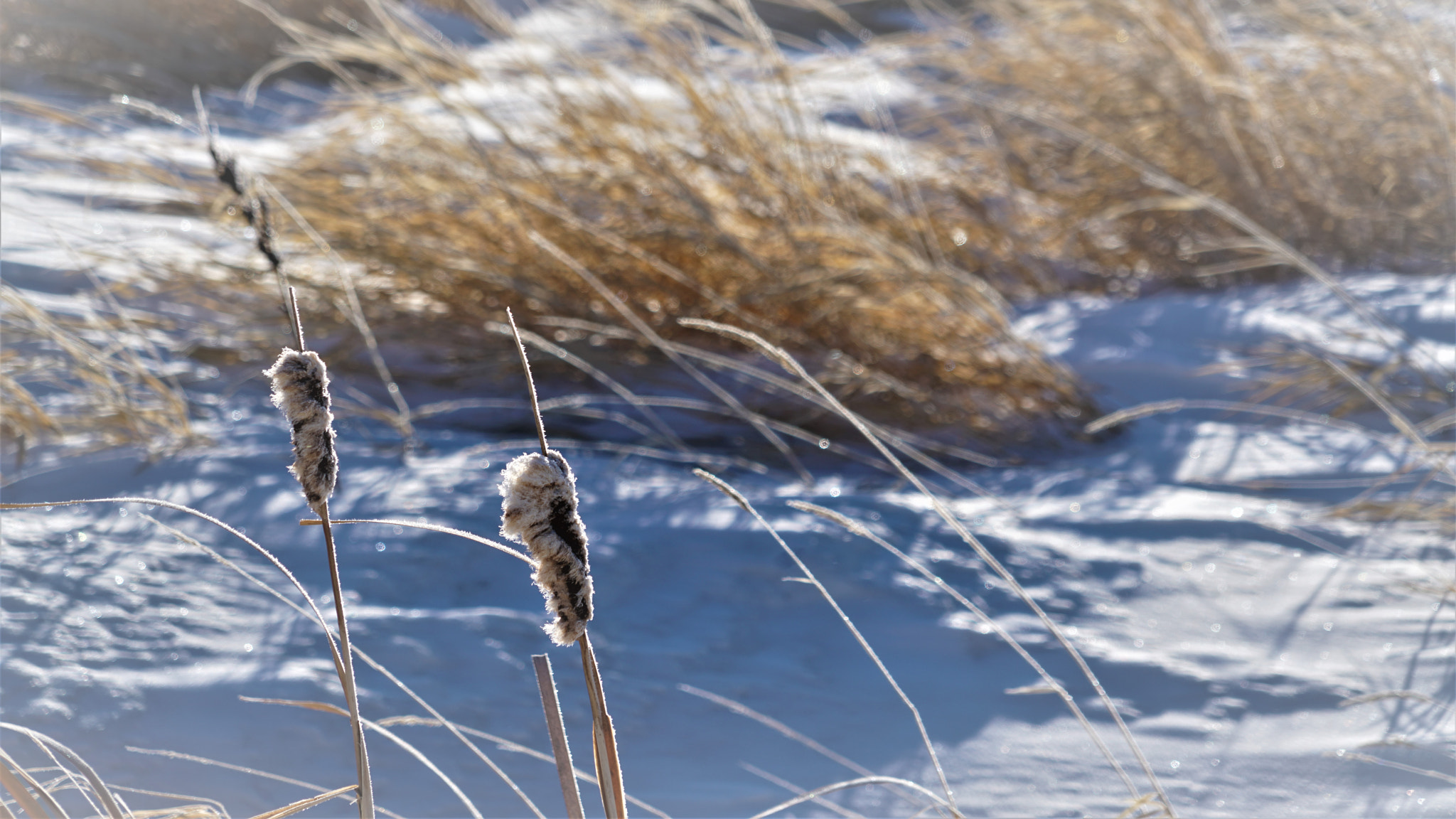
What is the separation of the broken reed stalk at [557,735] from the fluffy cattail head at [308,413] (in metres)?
0.12

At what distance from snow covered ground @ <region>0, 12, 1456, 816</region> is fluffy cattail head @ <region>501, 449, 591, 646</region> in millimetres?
496

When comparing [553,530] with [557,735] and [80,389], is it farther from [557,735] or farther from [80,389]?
[80,389]

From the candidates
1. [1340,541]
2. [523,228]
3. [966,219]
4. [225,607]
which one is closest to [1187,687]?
[1340,541]

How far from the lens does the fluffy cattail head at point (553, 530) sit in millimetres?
378

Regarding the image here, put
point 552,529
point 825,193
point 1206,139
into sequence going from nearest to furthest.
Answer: point 552,529
point 825,193
point 1206,139

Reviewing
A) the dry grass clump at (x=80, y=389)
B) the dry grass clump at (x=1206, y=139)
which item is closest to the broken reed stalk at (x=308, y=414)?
the dry grass clump at (x=80, y=389)

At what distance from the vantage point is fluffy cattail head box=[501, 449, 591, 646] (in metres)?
0.38

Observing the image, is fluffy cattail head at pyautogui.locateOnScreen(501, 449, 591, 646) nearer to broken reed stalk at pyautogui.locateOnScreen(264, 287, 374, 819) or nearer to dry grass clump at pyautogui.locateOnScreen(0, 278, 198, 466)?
broken reed stalk at pyautogui.locateOnScreen(264, 287, 374, 819)

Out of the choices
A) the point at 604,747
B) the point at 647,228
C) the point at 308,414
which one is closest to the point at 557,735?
the point at 604,747

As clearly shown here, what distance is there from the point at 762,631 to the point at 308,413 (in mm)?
840

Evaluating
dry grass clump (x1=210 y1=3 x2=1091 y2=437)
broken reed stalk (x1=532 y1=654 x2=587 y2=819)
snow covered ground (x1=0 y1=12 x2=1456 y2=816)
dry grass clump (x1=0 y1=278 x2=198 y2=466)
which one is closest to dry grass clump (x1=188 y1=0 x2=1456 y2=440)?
dry grass clump (x1=210 y1=3 x2=1091 y2=437)

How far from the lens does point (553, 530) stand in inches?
15.2

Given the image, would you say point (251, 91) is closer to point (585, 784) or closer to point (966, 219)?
point (585, 784)

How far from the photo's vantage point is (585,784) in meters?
0.89
